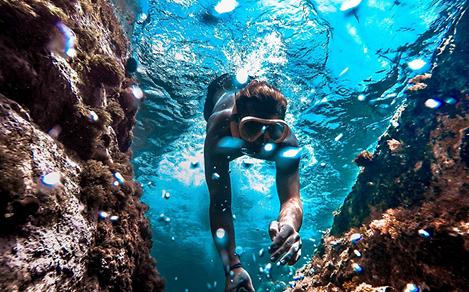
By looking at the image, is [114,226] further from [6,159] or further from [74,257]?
[6,159]

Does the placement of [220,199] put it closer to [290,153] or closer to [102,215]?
[290,153]

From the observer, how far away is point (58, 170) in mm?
2590

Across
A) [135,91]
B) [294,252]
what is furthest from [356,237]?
[135,91]

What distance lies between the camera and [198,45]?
9.62 m

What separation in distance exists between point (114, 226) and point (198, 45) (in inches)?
Answer: 302

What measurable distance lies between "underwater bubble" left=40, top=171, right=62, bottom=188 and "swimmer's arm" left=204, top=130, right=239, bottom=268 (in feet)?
10.5

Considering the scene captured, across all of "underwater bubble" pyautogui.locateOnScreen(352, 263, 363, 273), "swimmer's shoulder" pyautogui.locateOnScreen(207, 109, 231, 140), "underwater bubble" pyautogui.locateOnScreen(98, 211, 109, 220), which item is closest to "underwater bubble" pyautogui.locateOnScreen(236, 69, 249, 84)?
"swimmer's shoulder" pyautogui.locateOnScreen(207, 109, 231, 140)

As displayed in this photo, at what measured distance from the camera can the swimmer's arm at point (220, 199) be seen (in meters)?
4.84

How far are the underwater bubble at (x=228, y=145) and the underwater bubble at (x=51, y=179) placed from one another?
134 inches

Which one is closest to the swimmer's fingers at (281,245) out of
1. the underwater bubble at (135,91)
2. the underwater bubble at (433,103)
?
the underwater bubble at (135,91)

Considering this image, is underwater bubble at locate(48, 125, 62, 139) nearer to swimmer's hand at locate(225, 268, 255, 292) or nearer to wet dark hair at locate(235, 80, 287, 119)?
wet dark hair at locate(235, 80, 287, 119)

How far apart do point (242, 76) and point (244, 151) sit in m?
5.65

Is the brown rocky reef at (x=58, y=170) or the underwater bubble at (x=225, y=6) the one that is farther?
the underwater bubble at (x=225, y=6)

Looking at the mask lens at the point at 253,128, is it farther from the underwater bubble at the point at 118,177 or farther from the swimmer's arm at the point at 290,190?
the underwater bubble at the point at 118,177
